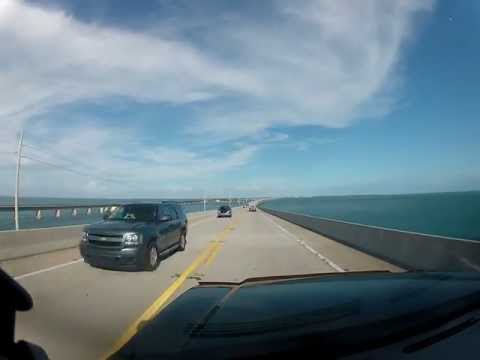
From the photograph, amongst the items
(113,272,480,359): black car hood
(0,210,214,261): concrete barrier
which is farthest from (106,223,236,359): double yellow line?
(0,210,214,261): concrete barrier

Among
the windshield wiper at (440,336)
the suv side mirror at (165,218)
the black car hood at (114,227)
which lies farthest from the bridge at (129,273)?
the windshield wiper at (440,336)

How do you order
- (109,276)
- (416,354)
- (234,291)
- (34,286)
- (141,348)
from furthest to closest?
(109,276) → (34,286) → (234,291) → (141,348) → (416,354)

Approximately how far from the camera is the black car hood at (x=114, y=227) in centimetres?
1128

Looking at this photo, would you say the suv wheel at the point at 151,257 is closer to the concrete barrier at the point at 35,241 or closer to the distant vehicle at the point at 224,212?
the concrete barrier at the point at 35,241

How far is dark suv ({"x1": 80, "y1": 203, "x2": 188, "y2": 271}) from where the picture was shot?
1089 centimetres

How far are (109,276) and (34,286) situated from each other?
183cm

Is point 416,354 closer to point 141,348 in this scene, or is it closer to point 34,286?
point 141,348

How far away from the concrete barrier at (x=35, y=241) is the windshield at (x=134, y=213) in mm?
2896

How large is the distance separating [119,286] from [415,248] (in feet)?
25.2

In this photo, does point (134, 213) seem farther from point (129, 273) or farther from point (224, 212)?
point (224, 212)

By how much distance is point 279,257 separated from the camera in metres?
14.6

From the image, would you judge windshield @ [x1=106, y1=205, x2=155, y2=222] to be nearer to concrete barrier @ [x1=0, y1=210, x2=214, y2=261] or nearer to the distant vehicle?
concrete barrier @ [x1=0, y1=210, x2=214, y2=261]

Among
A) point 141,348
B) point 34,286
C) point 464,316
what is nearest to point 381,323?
point 464,316

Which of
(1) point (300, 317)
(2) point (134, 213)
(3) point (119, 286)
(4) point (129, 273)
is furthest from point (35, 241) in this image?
(1) point (300, 317)
